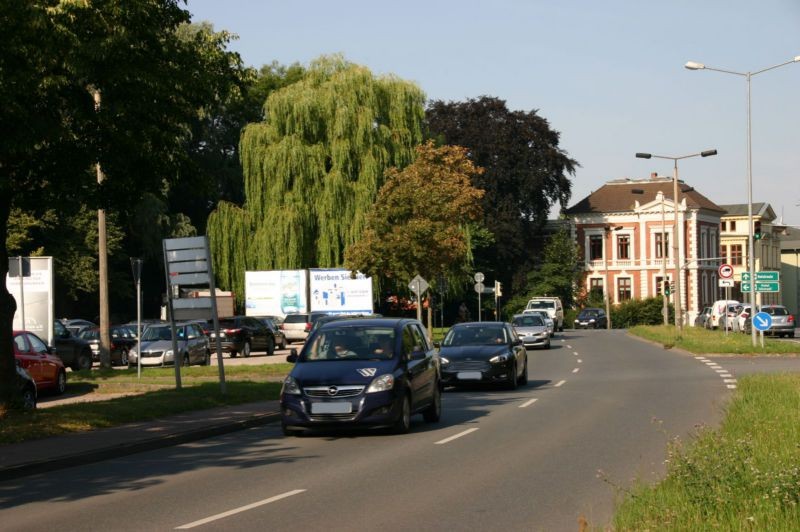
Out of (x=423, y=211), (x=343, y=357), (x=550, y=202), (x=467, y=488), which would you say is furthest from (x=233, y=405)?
(x=550, y=202)

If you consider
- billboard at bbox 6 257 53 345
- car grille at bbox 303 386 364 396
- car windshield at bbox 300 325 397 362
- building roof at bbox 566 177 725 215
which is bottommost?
car grille at bbox 303 386 364 396

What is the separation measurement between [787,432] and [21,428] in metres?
10.1

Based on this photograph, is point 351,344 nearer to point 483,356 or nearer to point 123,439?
point 123,439

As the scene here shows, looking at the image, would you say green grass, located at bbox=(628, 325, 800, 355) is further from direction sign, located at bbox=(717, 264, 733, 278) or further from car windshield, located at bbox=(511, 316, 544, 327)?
car windshield, located at bbox=(511, 316, 544, 327)

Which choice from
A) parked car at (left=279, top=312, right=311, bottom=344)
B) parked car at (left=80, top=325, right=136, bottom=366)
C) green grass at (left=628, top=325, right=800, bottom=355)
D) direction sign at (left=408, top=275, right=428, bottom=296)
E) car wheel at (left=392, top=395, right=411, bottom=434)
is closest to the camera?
car wheel at (left=392, top=395, right=411, bottom=434)

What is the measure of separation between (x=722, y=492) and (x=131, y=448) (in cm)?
891

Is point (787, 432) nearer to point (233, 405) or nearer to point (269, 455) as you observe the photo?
point (269, 455)

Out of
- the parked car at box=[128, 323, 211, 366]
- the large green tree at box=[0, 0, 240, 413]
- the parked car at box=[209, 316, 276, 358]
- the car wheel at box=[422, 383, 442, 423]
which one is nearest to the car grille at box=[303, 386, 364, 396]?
the car wheel at box=[422, 383, 442, 423]

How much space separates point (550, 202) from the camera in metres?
88.9

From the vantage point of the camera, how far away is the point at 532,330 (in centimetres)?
4884

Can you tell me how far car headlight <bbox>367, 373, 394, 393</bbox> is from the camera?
53.2 feet

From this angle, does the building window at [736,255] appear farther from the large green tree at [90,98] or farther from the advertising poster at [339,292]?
the large green tree at [90,98]

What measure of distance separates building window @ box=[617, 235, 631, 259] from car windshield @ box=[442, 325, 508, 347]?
8509cm

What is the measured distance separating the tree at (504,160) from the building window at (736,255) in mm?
45775
